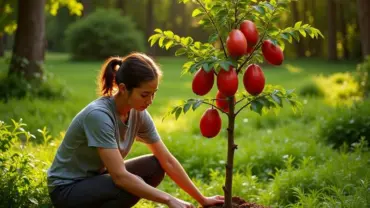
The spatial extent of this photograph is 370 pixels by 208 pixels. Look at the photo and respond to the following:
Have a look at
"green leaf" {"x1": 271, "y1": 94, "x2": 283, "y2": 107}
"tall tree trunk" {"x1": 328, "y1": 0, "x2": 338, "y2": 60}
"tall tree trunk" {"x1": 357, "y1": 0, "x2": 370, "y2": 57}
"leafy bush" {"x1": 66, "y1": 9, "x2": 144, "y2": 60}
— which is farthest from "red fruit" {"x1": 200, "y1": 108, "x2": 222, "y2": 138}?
"leafy bush" {"x1": 66, "y1": 9, "x2": 144, "y2": 60}

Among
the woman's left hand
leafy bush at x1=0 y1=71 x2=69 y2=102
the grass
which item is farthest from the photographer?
leafy bush at x1=0 y1=71 x2=69 y2=102

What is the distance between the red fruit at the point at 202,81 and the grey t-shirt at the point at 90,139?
0.61 meters

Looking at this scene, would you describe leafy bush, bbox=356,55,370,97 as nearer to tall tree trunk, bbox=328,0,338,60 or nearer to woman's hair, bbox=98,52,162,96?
woman's hair, bbox=98,52,162,96

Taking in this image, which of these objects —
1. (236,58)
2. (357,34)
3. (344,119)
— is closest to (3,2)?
(344,119)

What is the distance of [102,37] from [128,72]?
2570 cm

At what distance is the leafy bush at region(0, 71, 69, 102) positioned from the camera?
30.7 feet

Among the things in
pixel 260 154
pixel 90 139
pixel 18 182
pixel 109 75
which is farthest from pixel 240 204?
pixel 260 154

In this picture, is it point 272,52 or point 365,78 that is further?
point 365,78

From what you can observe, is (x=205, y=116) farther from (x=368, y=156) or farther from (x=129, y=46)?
(x=129, y=46)

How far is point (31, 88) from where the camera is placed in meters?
9.62

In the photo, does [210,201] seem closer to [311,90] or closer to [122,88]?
[122,88]

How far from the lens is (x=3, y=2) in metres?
12.1

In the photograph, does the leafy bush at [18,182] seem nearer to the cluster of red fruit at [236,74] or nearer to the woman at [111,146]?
the woman at [111,146]

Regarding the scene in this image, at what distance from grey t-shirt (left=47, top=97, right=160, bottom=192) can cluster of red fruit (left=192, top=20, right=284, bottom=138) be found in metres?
0.60
